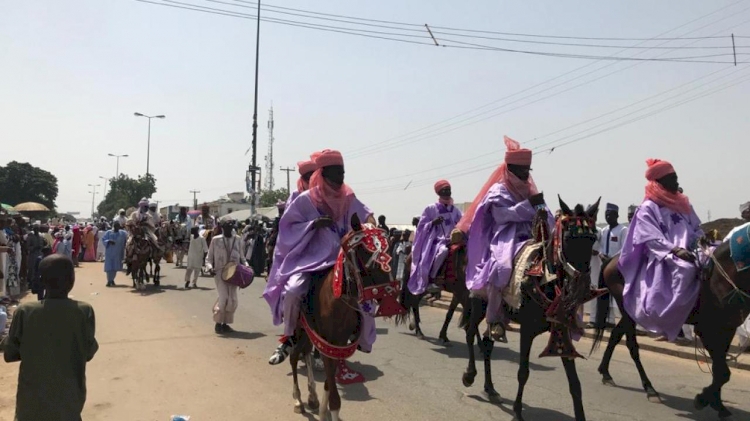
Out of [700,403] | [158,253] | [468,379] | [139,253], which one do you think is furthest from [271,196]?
[700,403]

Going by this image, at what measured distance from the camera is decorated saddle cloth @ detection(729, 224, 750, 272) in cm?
564

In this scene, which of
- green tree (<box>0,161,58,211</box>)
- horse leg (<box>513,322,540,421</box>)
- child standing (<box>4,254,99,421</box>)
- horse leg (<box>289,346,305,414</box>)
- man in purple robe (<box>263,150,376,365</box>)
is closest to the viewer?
child standing (<box>4,254,99,421</box>)

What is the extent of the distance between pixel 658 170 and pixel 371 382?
172 inches

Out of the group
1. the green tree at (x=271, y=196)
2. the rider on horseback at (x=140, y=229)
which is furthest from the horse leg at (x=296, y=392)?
the green tree at (x=271, y=196)

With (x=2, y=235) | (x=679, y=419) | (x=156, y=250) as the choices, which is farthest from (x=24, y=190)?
(x=679, y=419)

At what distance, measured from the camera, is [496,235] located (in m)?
6.71

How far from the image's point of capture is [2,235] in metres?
11.4

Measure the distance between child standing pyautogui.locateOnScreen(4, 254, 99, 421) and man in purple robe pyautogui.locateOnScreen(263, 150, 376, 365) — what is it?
217cm

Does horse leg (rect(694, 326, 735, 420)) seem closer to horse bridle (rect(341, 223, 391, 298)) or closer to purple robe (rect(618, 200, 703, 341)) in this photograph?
purple robe (rect(618, 200, 703, 341))

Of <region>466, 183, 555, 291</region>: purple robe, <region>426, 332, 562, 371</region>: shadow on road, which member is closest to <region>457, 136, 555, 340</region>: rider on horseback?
<region>466, 183, 555, 291</region>: purple robe

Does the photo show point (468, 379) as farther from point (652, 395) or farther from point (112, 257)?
point (112, 257)

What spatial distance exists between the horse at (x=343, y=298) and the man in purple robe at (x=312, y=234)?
0.47 ft

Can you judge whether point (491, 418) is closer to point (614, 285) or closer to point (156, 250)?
point (614, 285)

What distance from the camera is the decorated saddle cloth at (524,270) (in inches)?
224
